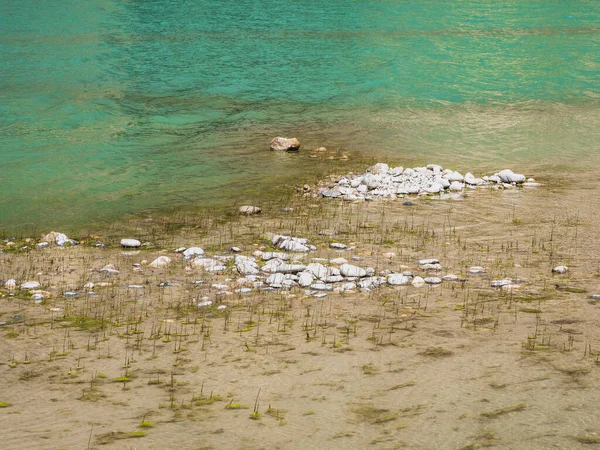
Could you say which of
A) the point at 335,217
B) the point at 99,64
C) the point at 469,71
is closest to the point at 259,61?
the point at 99,64

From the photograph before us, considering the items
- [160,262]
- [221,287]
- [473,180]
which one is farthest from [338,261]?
[473,180]

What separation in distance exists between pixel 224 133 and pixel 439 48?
19.4m

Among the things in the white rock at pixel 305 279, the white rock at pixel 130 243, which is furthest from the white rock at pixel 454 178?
the white rock at pixel 130 243

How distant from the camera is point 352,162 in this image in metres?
20.1

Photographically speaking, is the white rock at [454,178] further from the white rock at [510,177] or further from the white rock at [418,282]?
the white rock at [418,282]

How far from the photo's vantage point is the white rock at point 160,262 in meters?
12.4

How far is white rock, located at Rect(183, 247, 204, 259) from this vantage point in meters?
12.9

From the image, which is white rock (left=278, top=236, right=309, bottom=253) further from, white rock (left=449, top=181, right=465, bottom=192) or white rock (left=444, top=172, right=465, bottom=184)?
white rock (left=444, top=172, right=465, bottom=184)

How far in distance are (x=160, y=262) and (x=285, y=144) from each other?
9371 mm

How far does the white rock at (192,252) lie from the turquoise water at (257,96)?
3766mm

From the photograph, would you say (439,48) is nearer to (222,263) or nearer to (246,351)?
(222,263)

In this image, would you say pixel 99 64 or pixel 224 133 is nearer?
pixel 224 133

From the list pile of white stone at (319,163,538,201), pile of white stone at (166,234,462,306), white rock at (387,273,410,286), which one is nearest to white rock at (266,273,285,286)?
pile of white stone at (166,234,462,306)

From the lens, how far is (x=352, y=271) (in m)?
11.4
